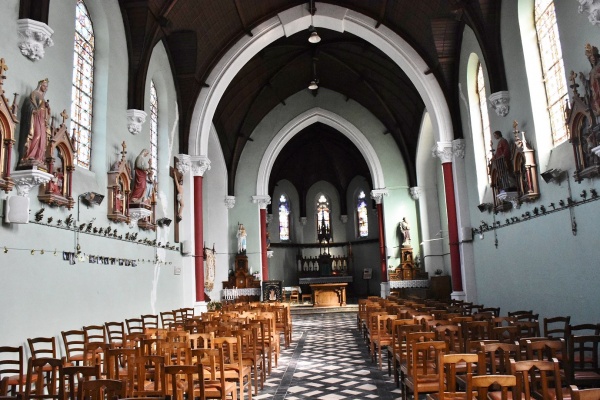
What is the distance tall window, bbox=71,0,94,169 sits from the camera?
979cm

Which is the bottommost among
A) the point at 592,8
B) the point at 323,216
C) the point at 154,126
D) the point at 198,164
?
the point at 592,8

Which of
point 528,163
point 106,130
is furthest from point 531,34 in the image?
point 106,130

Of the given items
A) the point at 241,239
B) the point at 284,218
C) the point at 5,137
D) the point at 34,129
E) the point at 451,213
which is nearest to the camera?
the point at 5,137

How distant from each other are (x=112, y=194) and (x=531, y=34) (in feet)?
31.2

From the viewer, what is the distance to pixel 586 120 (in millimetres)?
7715

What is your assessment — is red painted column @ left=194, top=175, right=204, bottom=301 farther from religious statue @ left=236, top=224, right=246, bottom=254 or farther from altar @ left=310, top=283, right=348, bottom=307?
altar @ left=310, top=283, right=348, bottom=307

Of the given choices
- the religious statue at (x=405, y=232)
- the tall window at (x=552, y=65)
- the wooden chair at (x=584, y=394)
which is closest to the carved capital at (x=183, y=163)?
the tall window at (x=552, y=65)

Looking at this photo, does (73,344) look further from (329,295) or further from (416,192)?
(416,192)

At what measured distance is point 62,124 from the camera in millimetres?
8320

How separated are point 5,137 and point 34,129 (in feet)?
1.73

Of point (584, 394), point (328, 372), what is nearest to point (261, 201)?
point (328, 372)

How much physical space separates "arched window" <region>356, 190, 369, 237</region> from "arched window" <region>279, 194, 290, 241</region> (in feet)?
15.3

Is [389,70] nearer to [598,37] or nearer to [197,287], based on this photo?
[197,287]

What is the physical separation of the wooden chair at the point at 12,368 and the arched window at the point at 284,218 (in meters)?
24.9
